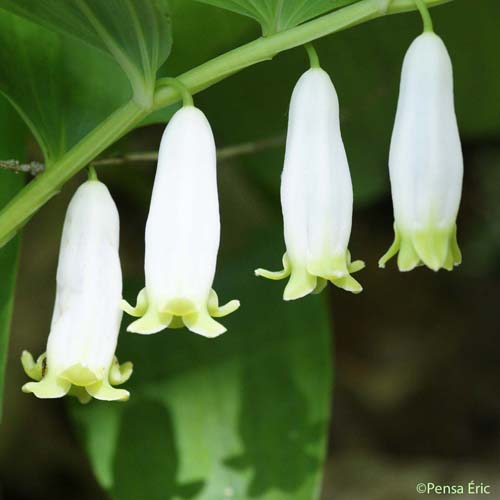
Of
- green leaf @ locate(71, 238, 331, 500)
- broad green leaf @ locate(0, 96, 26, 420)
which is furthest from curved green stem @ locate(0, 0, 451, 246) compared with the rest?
green leaf @ locate(71, 238, 331, 500)

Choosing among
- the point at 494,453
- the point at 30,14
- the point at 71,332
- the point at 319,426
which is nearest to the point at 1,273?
the point at 71,332

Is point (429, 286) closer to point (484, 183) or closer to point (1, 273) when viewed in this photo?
point (484, 183)

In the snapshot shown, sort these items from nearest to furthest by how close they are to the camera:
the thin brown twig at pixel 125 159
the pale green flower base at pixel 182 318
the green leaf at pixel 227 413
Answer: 1. the pale green flower base at pixel 182 318
2. the thin brown twig at pixel 125 159
3. the green leaf at pixel 227 413

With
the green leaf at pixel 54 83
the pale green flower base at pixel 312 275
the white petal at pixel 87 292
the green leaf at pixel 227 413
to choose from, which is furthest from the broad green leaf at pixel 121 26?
the green leaf at pixel 227 413

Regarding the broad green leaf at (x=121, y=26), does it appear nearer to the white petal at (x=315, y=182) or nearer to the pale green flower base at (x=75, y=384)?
the white petal at (x=315, y=182)

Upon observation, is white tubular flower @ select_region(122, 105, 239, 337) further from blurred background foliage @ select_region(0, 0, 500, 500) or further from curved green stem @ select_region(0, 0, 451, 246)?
blurred background foliage @ select_region(0, 0, 500, 500)

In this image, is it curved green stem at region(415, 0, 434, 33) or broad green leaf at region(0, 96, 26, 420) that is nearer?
curved green stem at region(415, 0, 434, 33)

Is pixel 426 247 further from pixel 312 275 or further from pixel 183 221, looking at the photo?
pixel 183 221

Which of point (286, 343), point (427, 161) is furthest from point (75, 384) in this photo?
point (286, 343)
